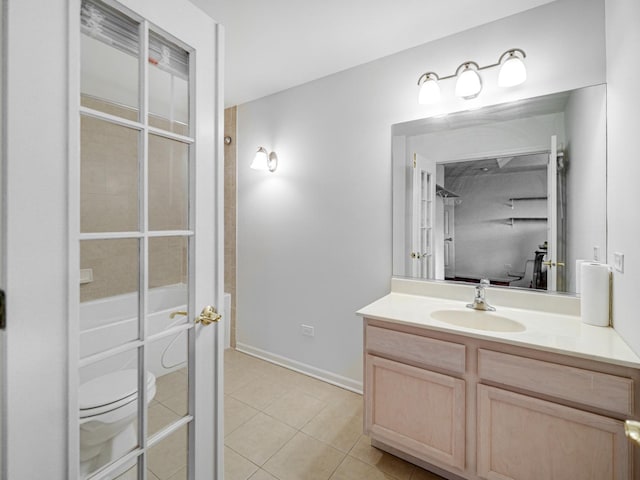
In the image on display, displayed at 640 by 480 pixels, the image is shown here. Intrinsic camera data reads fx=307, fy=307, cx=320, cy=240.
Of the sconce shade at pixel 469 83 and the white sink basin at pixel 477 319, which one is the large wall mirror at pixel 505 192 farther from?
the white sink basin at pixel 477 319

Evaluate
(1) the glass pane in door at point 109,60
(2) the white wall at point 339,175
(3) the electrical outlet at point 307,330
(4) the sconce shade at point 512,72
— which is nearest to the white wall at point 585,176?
(2) the white wall at point 339,175

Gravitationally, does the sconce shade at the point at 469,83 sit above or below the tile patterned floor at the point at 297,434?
above

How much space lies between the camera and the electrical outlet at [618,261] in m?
1.33

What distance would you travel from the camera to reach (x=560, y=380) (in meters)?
1.23

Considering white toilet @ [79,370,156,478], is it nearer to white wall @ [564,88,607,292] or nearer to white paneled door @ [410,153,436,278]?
white paneled door @ [410,153,436,278]

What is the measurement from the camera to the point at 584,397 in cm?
119

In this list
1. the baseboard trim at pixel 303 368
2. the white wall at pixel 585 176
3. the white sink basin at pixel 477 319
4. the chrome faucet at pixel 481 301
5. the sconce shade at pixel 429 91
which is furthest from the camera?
the baseboard trim at pixel 303 368

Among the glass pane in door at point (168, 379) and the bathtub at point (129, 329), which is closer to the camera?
the bathtub at point (129, 329)

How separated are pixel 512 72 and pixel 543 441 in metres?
1.81

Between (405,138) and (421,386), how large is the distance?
1.57 metres

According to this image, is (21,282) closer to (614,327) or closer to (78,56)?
(78,56)

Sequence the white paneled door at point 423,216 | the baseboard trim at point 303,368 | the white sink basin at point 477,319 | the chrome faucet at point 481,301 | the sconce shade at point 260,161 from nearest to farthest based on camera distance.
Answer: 1. the white sink basin at point 477,319
2. the chrome faucet at point 481,301
3. the white paneled door at point 423,216
4. the baseboard trim at point 303,368
5. the sconce shade at point 260,161

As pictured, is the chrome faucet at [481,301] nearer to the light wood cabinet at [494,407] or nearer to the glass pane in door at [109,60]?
the light wood cabinet at [494,407]

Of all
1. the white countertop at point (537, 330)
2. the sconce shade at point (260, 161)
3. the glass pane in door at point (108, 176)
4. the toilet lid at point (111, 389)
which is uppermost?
the sconce shade at point (260, 161)
